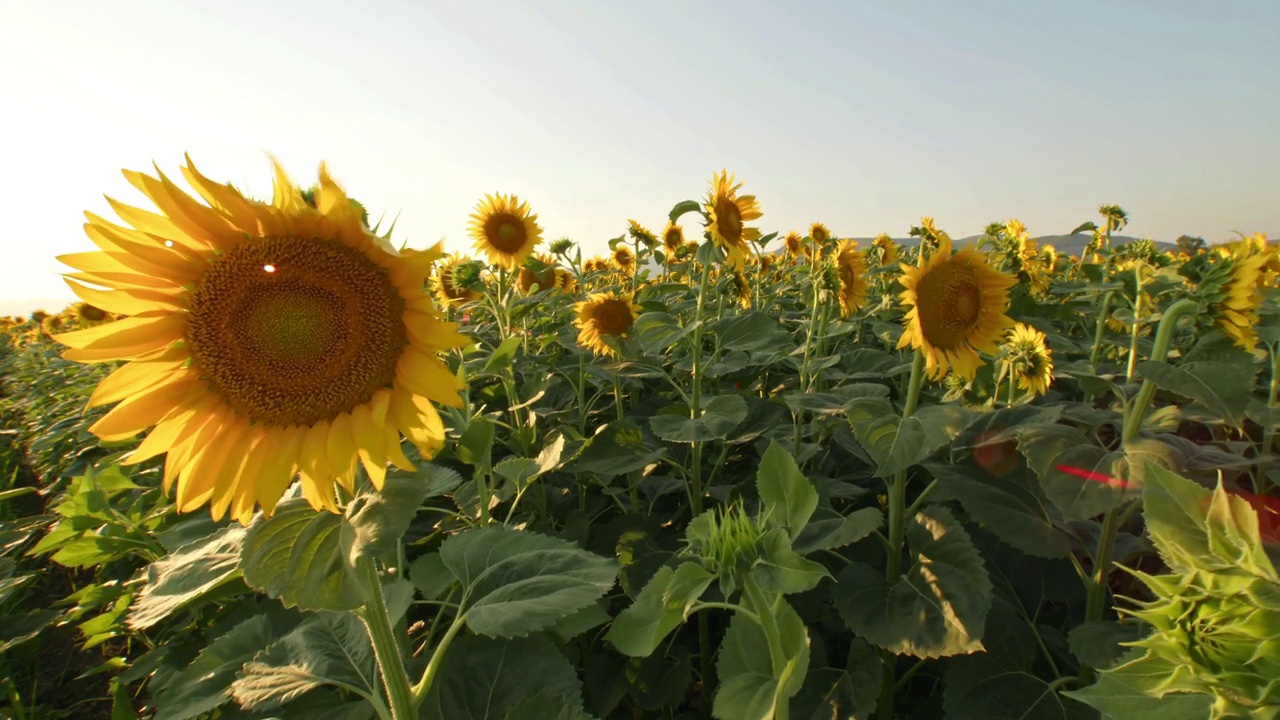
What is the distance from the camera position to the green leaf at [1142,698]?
0.77m

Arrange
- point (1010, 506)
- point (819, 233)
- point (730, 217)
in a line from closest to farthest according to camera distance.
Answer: point (1010, 506)
point (730, 217)
point (819, 233)

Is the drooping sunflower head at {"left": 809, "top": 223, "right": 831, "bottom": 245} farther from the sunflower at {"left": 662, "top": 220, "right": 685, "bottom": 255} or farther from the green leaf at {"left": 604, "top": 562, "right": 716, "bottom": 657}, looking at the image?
the green leaf at {"left": 604, "top": 562, "right": 716, "bottom": 657}

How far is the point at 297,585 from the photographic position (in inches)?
44.8

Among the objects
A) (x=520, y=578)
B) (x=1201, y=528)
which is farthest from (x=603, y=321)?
(x=1201, y=528)

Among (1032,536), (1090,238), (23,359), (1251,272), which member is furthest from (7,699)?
(23,359)

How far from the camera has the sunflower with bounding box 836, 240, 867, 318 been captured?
146 inches

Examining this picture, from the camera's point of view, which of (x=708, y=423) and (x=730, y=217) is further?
(x=730, y=217)

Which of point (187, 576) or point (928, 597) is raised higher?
point (187, 576)

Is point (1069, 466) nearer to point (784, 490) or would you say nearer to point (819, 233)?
point (784, 490)

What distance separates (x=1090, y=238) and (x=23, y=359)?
1691 cm

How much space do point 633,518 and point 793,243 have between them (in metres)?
6.75

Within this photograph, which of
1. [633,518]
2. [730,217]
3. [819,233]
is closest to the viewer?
[633,518]

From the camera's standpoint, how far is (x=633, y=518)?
2.67 m

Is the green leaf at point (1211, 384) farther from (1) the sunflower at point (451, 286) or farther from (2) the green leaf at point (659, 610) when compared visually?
(1) the sunflower at point (451, 286)
